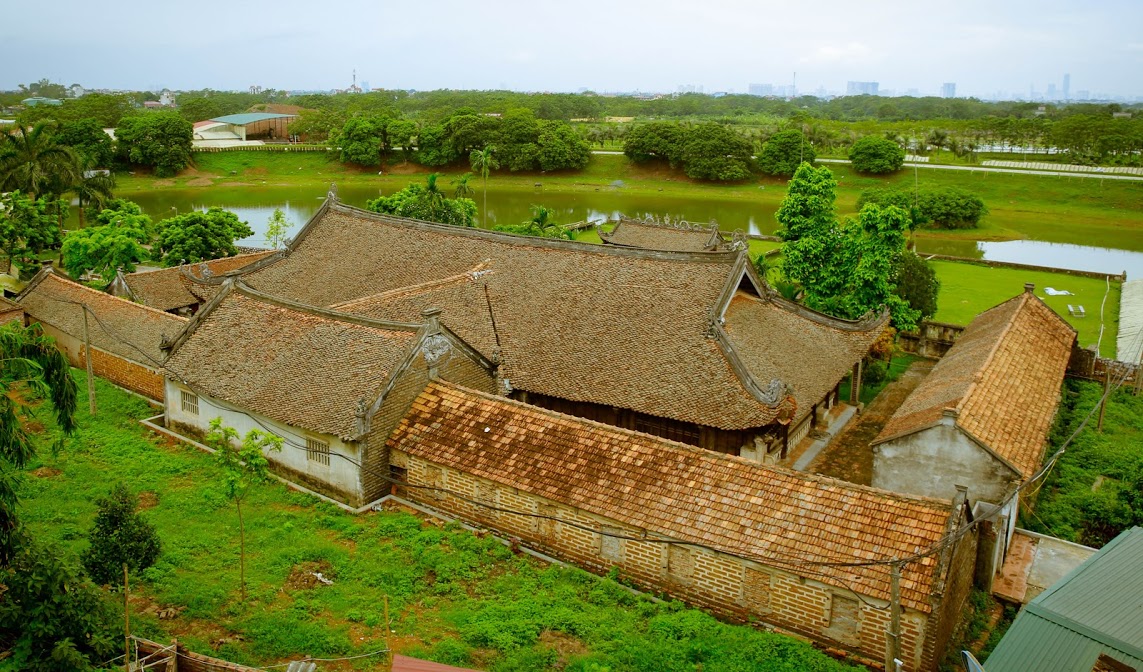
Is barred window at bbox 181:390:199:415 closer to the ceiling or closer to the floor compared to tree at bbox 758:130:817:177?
closer to the floor

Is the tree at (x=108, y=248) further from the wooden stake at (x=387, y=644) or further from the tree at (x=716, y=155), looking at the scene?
the tree at (x=716, y=155)

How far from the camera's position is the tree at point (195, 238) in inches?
1567

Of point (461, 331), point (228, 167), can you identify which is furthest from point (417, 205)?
point (228, 167)

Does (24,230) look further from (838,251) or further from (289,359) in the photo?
(838,251)

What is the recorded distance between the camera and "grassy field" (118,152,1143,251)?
66.3 metres

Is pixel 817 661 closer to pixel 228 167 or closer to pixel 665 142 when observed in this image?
pixel 665 142

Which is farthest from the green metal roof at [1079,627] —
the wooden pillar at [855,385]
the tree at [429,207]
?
the tree at [429,207]

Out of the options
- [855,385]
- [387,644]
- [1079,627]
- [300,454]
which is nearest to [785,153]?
[855,385]

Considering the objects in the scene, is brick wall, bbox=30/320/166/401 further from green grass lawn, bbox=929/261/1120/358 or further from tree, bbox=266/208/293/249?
green grass lawn, bbox=929/261/1120/358

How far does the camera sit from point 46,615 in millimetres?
12367

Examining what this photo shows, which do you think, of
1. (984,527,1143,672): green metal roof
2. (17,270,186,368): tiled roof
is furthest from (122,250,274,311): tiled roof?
(984,527,1143,672): green metal roof

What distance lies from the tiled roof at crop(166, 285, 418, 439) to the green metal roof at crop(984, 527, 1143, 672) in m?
13.1

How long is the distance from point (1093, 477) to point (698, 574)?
12230 mm

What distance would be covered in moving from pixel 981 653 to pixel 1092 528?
622 centimetres
